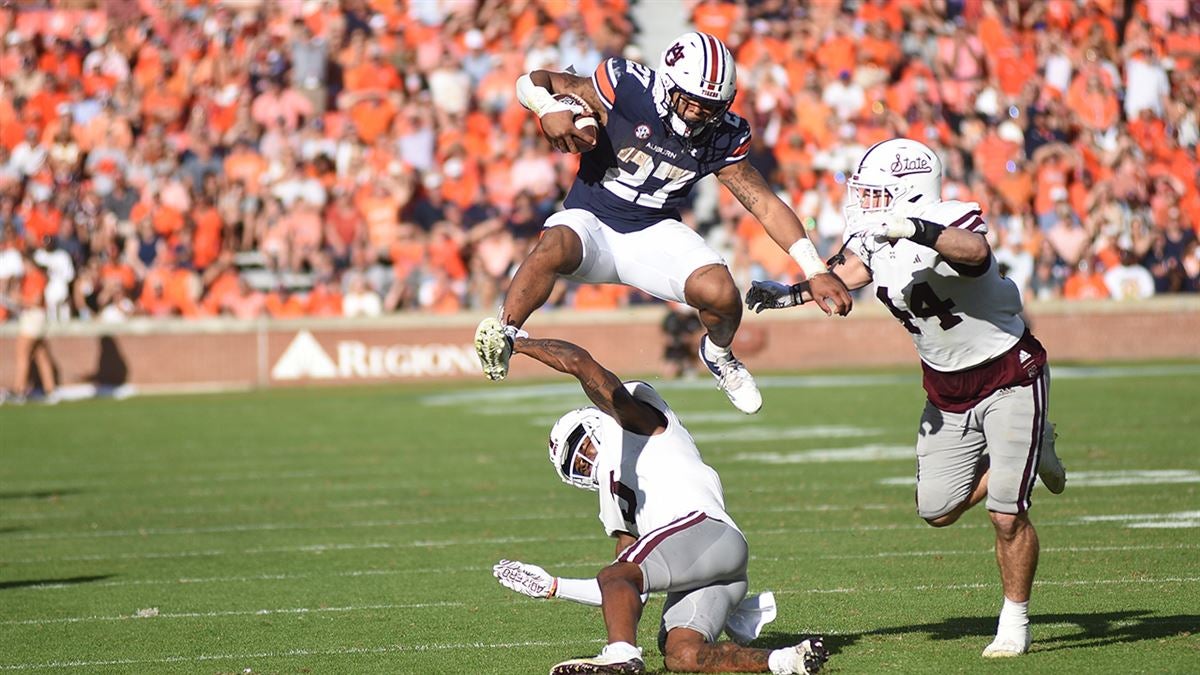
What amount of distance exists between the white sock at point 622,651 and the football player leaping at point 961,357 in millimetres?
1645

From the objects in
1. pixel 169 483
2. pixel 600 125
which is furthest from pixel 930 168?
pixel 169 483

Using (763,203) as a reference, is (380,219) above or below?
below

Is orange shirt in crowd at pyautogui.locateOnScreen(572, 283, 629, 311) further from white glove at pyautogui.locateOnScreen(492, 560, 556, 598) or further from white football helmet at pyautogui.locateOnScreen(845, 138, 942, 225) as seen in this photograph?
white glove at pyautogui.locateOnScreen(492, 560, 556, 598)

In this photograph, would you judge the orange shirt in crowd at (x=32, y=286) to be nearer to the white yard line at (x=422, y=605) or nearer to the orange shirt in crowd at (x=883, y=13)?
the orange shirt in crowd at (x=883, y=13)

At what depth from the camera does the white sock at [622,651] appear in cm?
616

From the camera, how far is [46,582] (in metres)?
9.65

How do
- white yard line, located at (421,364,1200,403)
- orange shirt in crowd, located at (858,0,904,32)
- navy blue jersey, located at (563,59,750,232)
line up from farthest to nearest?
orange shirt in crowd, located at (858,0,904,32) → white yard line, located at (421,364,1200,403) → navy blue jersey, located at (563,59,750,232)

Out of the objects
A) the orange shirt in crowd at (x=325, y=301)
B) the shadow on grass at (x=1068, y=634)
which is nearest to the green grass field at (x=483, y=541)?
the shadow on grass at (x=1068, y=634)

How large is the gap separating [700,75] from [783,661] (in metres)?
2.77

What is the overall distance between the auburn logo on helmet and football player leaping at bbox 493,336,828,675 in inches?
64.4

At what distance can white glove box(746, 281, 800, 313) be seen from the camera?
284 inches

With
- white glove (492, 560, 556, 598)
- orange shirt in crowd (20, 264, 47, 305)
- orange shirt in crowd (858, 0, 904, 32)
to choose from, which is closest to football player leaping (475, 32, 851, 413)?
white glove (492, 560, 556, 598)

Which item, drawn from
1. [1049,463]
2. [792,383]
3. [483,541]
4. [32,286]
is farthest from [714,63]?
[32,286]

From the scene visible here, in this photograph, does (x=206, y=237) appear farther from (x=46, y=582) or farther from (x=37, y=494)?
(x=46, y=582)
